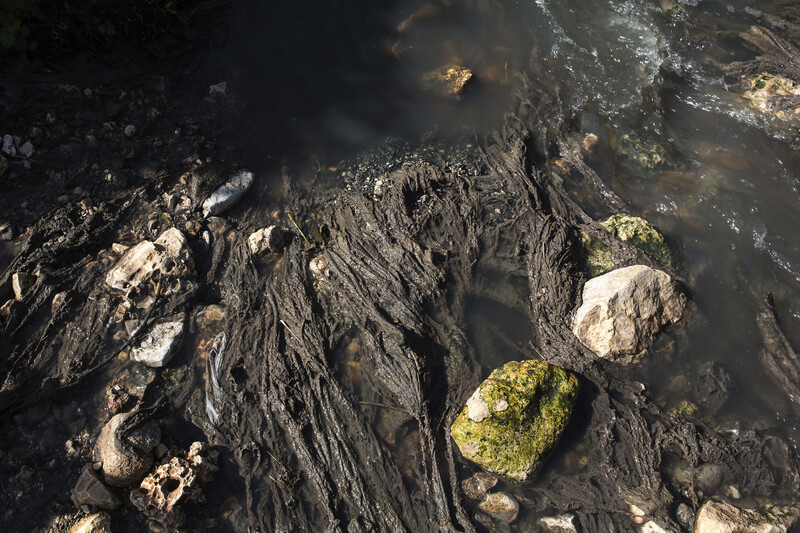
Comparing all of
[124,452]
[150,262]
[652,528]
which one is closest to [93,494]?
[124,452]

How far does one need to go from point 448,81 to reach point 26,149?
478 cm

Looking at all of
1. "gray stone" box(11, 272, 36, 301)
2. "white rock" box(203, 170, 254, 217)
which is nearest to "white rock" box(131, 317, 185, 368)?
"gray stone" box(11, 272, 36, 301)

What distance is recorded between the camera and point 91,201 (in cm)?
455

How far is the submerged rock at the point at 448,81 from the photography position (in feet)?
18.7

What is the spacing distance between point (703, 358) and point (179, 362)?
525 cm

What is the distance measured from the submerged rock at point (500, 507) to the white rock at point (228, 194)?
3.92m

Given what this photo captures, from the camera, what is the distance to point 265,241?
4613 mm

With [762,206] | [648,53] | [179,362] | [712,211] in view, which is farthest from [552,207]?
[179,362]

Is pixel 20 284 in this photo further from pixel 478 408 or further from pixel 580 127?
pixel 580 127

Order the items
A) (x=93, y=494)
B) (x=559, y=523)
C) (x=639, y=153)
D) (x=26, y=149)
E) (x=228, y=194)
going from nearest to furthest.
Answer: (x=93, y=494) < (x=559, y=523) < (x=26, y=149) < (x=228, y=194) < (x=639, y=153)

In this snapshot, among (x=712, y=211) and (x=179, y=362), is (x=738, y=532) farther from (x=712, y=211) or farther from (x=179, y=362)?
(x=179, y=362)

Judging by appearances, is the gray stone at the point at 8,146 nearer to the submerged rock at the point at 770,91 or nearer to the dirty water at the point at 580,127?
the dirty water at the point at 580,127

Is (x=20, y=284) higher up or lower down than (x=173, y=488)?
higher up

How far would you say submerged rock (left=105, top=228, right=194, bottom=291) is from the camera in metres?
4.22
